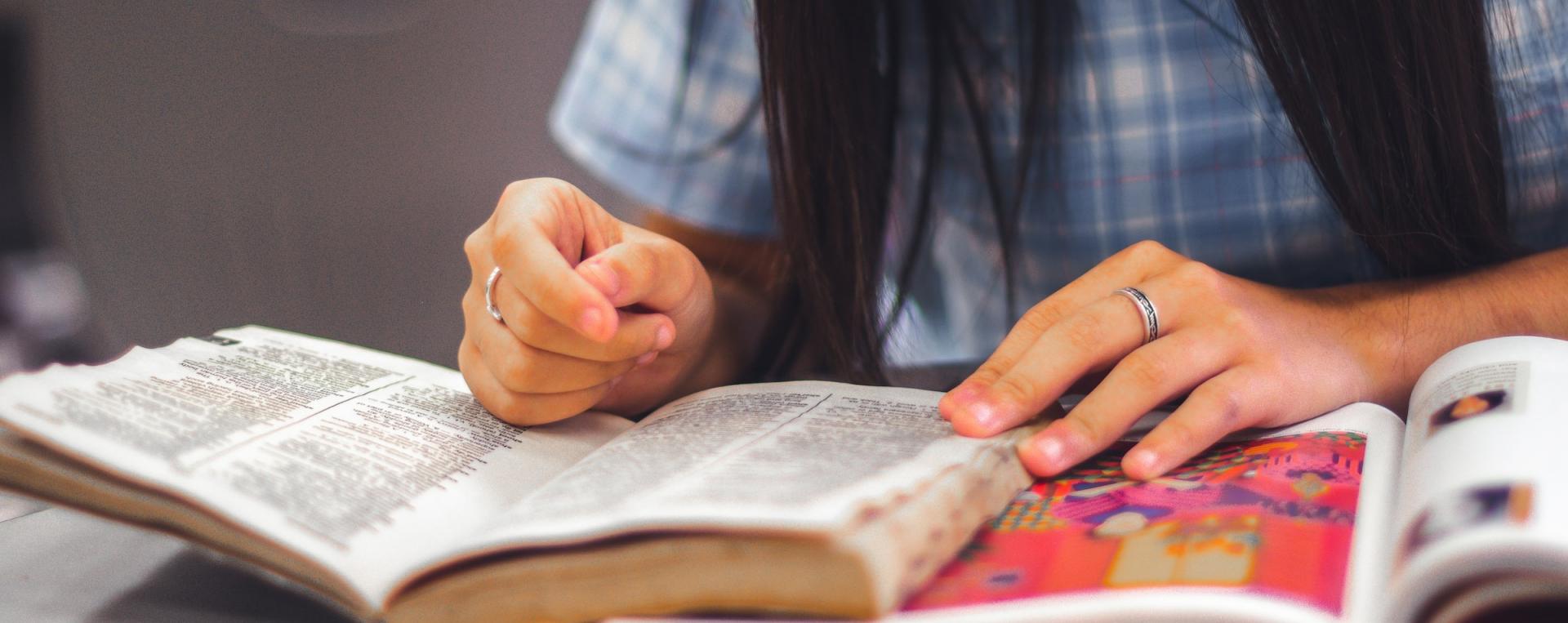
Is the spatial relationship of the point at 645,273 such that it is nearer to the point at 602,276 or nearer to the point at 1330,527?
the point at 602,276

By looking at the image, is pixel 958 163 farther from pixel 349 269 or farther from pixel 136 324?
pixel 136 324

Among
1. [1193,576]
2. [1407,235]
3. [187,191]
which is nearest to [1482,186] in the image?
[1407,235]

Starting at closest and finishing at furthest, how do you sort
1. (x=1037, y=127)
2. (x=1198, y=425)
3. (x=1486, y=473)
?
(x=1486, y=473) < (x=1198, y=425) < (x=1037, y=127)

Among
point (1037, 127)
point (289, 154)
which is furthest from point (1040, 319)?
point (289, 154)

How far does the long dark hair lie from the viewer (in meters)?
0.43

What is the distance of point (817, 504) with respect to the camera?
0.26 metres

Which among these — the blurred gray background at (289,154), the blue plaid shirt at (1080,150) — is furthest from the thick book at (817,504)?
the blurred gray background at (289,154)

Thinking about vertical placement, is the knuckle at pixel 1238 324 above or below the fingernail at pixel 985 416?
above

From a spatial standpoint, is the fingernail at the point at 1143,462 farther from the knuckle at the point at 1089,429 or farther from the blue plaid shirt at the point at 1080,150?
the blue plaid shirt at the point at 1080,150

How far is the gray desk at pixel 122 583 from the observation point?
1.09 feet

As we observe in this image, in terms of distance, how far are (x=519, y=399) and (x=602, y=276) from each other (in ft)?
0.25

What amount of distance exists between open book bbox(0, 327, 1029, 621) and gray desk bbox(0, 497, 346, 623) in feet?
0.10

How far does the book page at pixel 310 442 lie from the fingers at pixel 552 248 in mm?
68

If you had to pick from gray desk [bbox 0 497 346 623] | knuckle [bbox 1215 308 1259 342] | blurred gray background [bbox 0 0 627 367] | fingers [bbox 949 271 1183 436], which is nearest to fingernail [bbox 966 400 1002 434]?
fingers [bbox 949 271 1183 436]
